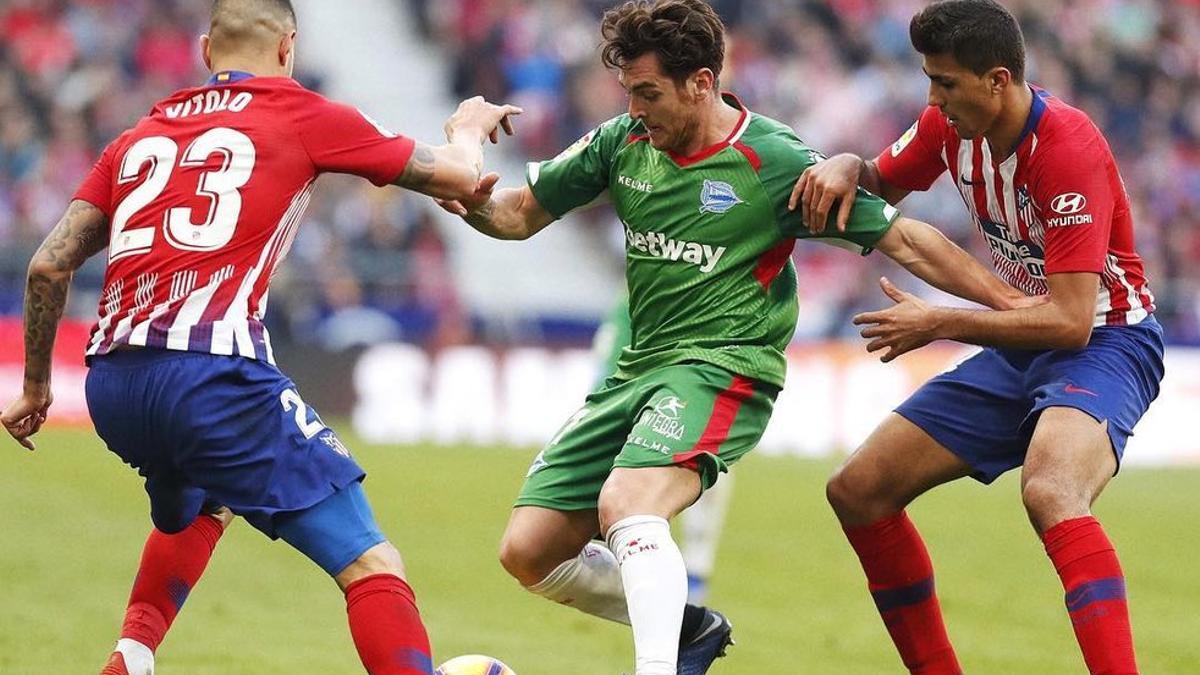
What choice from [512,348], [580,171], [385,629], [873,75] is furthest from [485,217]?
[873,75]

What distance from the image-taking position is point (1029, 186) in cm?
620

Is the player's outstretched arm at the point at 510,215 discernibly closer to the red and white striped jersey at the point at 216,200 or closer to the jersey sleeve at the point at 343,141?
the jersey sleeve at the point at 343,141

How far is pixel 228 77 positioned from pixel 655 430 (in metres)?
1.82

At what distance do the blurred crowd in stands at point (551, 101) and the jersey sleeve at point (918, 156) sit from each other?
39.4 feet

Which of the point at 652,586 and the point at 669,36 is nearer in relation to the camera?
the point at 652,586

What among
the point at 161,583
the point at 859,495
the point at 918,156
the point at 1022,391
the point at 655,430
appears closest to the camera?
the point at 655,430

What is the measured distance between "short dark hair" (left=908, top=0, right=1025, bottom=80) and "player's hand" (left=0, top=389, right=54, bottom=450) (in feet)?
10.5

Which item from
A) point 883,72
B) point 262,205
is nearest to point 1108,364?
point 262,205

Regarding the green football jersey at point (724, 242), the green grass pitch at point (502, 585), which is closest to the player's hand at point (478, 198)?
the green football jersey at point (724, 242)

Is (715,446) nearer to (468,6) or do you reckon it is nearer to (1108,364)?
(1108,364)

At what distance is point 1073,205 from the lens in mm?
6066

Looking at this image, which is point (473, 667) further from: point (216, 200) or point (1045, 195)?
point (1045, 195)

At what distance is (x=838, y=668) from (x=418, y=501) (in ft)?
19.6

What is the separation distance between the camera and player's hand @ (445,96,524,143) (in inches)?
247
